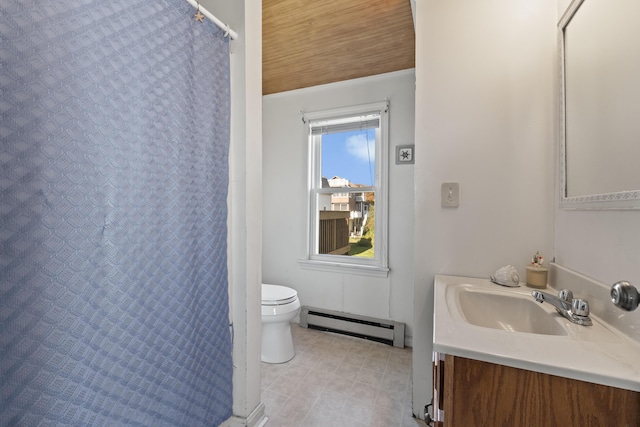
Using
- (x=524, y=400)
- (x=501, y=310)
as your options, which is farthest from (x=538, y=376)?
(x=501, y=310)

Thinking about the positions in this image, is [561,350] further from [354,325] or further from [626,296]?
[354,325]

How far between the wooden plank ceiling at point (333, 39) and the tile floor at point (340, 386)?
7.60 ft

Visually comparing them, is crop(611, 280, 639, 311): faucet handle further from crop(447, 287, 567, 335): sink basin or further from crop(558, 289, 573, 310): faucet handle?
crop(447, 287, 567, 335): sink basin

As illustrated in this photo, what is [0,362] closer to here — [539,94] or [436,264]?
[436,264]

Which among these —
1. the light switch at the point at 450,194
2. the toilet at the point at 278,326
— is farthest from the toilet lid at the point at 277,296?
the light switch at the point at 450,194

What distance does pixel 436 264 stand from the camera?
1486mm

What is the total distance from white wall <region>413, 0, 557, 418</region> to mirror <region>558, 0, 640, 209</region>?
125 mm

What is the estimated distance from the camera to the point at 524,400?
61 cm

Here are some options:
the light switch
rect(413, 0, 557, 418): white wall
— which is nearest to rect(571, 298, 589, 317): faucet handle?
rect(413, 0, 557, 418): white wall

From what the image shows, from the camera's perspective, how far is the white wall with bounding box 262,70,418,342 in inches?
93.1

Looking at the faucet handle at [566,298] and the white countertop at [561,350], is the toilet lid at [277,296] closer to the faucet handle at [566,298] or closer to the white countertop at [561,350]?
the white countertop at [561,350]

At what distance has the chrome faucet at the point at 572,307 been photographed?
816mm

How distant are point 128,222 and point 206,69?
71cm

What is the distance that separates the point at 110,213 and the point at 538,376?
1.18 meters
